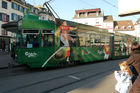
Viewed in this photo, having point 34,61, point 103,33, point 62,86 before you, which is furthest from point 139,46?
point 103,33

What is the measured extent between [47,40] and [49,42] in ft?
0.58

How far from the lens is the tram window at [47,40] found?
908 cm

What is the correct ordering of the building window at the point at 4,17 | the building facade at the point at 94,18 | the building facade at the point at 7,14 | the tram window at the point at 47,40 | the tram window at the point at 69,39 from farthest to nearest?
the building facade at the point at 94,18
the building window at the point at 4,17
the building facade at the point at 7,14
the tram window at the point at 69,39
the tram window at the point at 47,40

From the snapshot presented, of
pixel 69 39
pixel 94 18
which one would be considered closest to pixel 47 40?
pixel 69 39

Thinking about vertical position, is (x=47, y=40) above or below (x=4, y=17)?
below

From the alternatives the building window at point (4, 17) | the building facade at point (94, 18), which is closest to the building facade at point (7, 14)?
the building window at point (4, 17)

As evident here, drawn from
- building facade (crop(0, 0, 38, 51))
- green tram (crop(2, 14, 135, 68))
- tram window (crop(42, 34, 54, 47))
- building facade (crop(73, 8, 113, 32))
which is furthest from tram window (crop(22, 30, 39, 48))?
building facade (crop(73, 8, 113, 32))

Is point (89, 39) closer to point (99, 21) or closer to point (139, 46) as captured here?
point (139, 46)

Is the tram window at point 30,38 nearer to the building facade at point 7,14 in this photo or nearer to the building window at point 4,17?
the building facade at point 7,14

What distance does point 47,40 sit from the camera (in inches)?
362

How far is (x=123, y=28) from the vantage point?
6266cm

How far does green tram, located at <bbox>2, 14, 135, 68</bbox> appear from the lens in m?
8.78

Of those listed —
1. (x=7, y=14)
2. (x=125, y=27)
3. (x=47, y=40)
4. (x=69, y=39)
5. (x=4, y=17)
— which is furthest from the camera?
(x=125, y=27)

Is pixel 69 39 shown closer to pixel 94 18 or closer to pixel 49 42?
pixel 49 42
